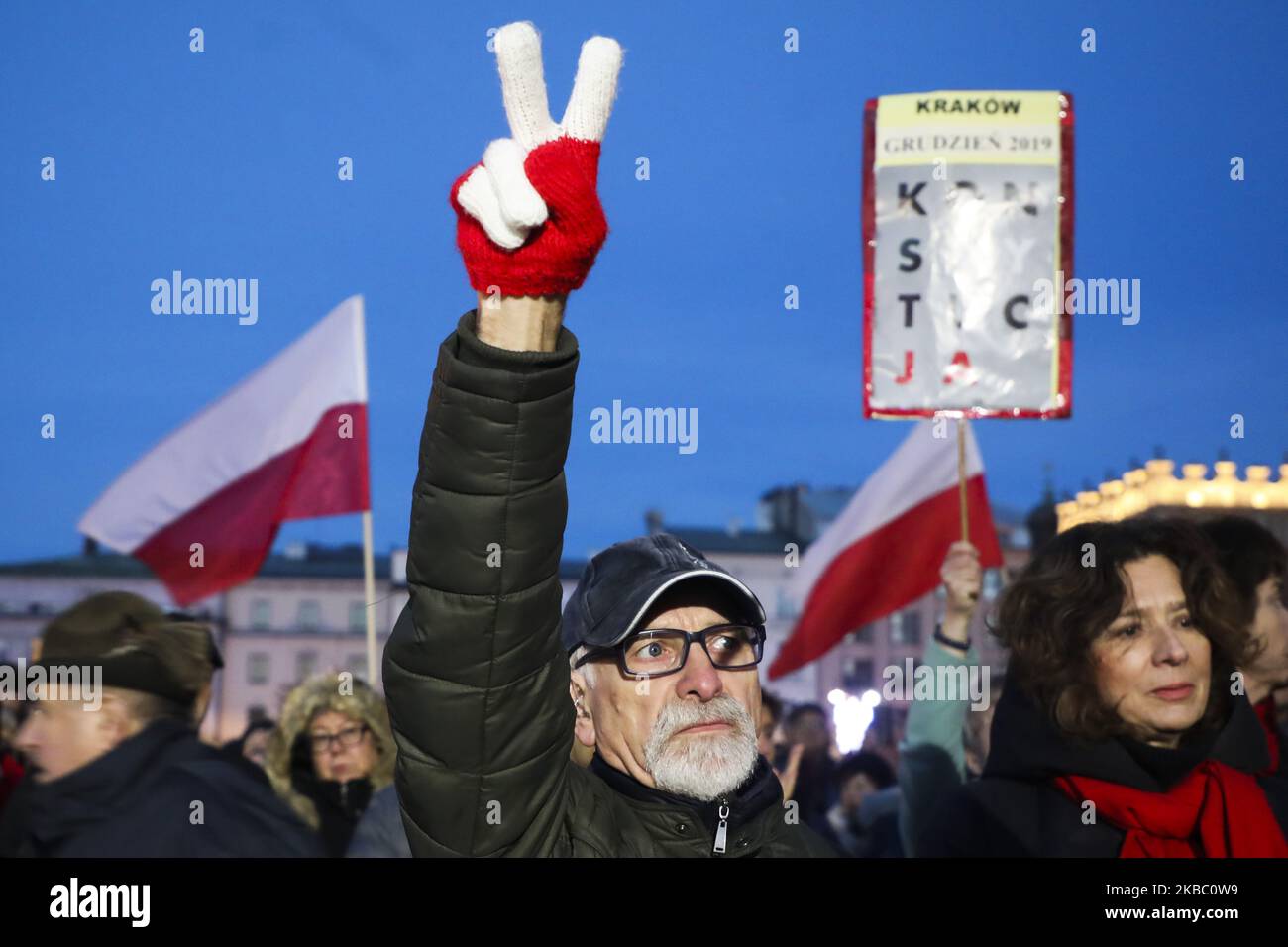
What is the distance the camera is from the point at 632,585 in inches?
113

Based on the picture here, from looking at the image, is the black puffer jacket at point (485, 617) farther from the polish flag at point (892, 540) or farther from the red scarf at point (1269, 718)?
the polish flag at point (892, 540)

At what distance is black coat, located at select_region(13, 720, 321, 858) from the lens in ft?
11.2

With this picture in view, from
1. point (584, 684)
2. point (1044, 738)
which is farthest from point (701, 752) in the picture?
point (1044, 738)

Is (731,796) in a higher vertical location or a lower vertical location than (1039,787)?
higher

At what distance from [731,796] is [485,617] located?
0.70 metres

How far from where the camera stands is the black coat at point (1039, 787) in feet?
11.9

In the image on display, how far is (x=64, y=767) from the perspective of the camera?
3.71 m

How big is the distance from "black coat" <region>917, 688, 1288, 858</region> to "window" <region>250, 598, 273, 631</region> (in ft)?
284

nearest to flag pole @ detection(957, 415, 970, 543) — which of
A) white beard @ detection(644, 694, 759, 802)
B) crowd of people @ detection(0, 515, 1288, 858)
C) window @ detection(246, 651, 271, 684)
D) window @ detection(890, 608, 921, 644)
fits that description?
crowd of people @ detection(0, 515, 1288, 858)

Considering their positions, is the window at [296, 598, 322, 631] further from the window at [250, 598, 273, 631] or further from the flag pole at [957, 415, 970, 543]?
the flag pole at [957, 415, 970, 543]

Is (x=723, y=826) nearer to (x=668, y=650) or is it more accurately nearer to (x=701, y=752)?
(x=701, y=752)
